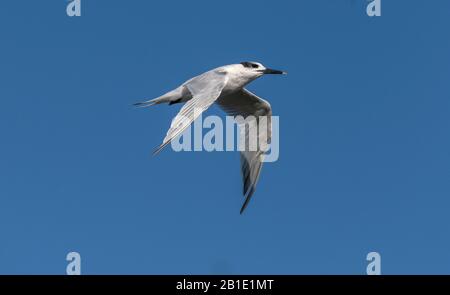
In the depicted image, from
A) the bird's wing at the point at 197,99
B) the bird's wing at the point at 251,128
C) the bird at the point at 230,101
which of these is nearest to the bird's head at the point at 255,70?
the bird at the point at 230,101

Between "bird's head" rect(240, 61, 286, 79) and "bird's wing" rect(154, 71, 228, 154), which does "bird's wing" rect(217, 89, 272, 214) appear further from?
"bird's wing" rect(154, 71, 228, 154)

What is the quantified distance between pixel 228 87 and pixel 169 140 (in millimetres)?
2689

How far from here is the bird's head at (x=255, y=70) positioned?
32.5ft

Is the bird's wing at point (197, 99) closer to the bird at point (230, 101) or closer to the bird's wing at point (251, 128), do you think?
the bird at point (230, 101)

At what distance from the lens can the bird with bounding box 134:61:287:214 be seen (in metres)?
7.82

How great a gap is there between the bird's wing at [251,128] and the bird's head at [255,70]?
64 centimetres

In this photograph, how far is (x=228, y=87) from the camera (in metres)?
9.66

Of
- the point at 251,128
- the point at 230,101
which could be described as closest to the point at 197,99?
the point at 230,101

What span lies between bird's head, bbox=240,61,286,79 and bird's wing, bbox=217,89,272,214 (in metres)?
0.64

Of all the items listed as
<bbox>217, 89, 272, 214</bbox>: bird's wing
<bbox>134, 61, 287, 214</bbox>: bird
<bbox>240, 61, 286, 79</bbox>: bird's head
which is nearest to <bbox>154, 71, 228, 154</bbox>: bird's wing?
<bbox>134, 61, 287, 214</bbox>: bird

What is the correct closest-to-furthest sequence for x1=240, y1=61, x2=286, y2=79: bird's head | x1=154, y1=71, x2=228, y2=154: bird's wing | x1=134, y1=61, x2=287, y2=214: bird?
x1=154, y1=71, x2=228, y2=154: bird's wing, x1=134, y1=61, x2=287, y2=214: bird, x1=240, y1=61, x2=286, y2=79: bird's head

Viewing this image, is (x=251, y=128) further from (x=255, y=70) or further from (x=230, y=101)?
(x=255, y=70)
